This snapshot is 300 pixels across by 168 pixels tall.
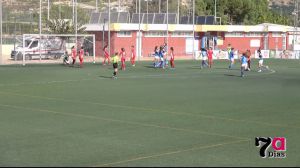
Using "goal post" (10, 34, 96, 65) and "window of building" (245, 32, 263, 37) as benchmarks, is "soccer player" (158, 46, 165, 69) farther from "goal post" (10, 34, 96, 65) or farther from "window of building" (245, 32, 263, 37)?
"window of building" (245, 32, 263, 37)

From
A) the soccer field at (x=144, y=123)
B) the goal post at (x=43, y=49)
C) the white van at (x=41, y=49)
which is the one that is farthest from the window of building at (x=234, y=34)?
the soccer field at (x=144, y=123)

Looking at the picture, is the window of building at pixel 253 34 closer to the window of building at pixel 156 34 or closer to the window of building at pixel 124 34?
the window of building at pixel 156 34

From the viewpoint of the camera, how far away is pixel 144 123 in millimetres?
18516

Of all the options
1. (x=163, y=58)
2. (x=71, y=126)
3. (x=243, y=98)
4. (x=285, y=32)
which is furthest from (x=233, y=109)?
(x=285, y=32)

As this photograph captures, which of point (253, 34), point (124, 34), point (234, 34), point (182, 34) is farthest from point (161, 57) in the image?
point (253, 34)

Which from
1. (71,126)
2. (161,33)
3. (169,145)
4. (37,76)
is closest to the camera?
(169,145)

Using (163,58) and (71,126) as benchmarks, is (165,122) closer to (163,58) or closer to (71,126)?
(71,126)

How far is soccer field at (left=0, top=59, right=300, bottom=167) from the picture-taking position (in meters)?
13.4

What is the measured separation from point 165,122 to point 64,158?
6080 millimetres

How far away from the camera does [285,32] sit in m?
90.3

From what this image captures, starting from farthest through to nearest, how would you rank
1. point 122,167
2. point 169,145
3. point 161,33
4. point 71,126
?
point 161,33
point 71,126
point 169,145
point 122,167

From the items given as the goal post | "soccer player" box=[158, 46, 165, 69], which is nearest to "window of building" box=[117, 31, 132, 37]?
the goal post

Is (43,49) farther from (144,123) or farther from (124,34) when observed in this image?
(144,123)

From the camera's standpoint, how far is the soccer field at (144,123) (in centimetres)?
1344
